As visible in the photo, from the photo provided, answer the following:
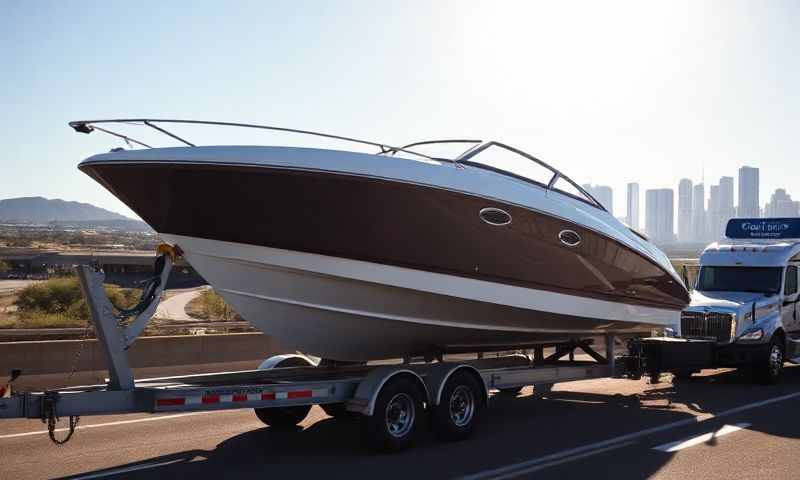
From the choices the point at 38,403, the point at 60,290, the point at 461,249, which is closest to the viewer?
the point at 38,403

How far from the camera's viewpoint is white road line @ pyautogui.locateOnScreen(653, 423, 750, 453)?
26.1ft

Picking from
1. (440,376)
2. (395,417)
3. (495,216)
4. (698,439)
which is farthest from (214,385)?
(698,439)

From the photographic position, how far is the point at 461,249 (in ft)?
28.4

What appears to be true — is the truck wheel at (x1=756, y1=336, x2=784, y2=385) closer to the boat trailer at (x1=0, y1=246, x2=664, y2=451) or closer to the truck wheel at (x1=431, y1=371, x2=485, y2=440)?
the boat trailer at (x1=0, y1=246, x2=664, y2=451)

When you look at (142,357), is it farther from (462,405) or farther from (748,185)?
(748,185)

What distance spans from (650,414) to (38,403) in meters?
7.08

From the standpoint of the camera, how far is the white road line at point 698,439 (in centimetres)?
795

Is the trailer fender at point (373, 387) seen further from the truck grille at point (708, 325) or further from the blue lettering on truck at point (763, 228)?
the blue lettering on truck at point (763, 228)

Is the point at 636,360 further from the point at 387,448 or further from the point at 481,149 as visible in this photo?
the point at 387,448

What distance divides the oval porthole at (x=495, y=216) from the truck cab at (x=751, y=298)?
18.2 ft

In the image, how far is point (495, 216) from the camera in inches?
346

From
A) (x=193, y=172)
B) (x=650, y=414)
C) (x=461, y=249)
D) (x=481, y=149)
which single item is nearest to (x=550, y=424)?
(x=650, y=414)

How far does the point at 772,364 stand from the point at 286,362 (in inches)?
317

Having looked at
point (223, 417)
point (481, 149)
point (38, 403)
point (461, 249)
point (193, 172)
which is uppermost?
point (481, 149)
